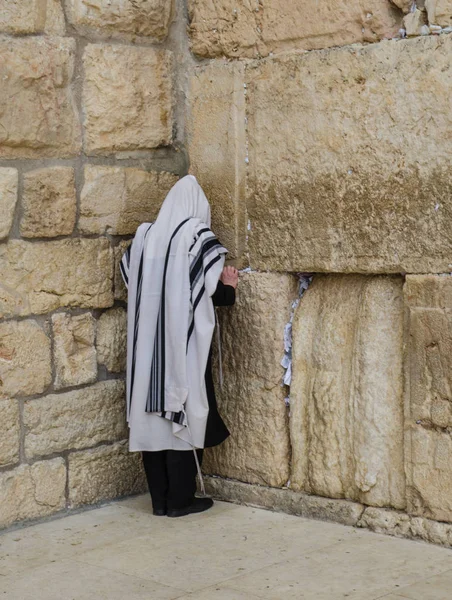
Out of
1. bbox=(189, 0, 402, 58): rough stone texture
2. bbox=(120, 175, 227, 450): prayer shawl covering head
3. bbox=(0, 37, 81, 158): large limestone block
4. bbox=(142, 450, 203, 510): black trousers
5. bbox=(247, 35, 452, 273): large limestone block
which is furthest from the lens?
bbox=(142, 450, 203, 510): black trousers

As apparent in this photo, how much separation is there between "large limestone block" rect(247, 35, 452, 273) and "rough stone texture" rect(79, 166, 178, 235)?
51cm

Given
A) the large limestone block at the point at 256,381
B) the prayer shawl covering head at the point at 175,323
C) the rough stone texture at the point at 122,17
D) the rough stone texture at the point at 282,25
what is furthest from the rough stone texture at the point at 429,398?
the rough stone texture at the point at 122,17

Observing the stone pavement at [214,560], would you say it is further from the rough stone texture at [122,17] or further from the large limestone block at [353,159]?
the rough stone texture at [122,17]

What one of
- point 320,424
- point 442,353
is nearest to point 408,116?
point 442,353

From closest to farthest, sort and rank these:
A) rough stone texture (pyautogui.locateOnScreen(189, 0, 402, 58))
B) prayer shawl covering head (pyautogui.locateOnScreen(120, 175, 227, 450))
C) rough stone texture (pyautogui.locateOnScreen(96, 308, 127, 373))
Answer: rough stone texture (pyautogui.locateOnScreen(189, 0, 402, 58)) < prayer shawl covering head (pyautogui.locateOnScreen(120, 175, 227, 450)) < rough stone texture (pyautogui.locateOnScreen(96, 308, 127, 373))

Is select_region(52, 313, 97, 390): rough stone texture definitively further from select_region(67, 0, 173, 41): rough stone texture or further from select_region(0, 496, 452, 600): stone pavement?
select_region(67, 0, 173, 41): rough stone texture

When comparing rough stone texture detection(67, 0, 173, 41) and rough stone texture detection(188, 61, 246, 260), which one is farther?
rough stone texture detection(188, 61, 246, 260)

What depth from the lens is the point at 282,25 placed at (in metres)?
4.16

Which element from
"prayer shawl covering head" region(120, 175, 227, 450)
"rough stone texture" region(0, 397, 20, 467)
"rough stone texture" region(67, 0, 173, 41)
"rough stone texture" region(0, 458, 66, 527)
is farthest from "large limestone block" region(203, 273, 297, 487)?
"rough stone texture" region(67, 0, 173, 41)

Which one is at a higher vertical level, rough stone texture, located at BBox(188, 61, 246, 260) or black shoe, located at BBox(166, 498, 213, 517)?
rough stone texture, located at BBox(188, 61, 246, 260)

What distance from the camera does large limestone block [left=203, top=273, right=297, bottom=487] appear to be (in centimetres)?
428

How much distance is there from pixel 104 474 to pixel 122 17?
2067 millimetres

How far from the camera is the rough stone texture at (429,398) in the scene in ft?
12.2

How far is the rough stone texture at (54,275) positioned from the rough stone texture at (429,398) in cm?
140
